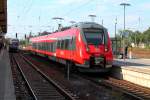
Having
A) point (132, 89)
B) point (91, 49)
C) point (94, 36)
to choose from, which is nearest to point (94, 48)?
point (91, 49)

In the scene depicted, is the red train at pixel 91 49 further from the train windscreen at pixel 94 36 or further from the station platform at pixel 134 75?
the station platform at pixel 134 75

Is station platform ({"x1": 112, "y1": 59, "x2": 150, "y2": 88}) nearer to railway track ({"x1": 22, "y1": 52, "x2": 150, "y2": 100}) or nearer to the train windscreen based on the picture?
railway track ({"x1": 22, "y1": 52, "x2": 150, "y2": 100})

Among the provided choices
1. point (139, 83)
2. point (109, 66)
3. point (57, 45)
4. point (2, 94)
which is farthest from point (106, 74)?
point (2, 94)

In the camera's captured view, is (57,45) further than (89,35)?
Yes

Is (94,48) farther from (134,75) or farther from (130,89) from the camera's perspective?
(130,89)

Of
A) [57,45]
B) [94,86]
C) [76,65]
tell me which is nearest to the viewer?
[94,86]

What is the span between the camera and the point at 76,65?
79.0 ft

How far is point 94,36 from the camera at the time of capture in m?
23.5

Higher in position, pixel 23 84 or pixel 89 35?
pixel 89 35

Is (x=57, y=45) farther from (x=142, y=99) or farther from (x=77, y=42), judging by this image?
(x=142, y=99)

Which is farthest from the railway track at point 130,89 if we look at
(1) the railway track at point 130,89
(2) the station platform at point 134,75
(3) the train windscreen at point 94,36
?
(3) the train windscreen at point 94,36

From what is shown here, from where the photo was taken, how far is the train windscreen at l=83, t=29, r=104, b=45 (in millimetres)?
23241

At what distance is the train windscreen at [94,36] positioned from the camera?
76.2 feet

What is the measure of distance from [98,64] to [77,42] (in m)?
1.97
